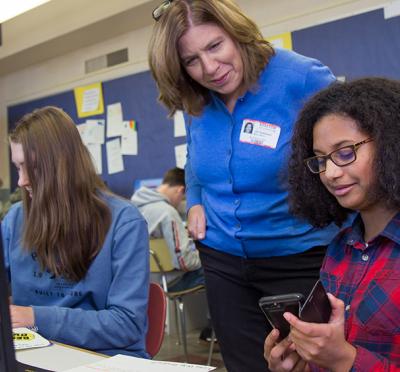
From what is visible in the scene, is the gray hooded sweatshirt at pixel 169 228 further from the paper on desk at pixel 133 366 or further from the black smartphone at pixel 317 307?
the black smartphone at pixel 317 307

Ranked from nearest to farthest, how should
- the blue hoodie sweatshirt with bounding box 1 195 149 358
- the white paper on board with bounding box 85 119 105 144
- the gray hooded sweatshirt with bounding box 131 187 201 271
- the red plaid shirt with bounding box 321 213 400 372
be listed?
the red plaid shirt with bounding box 321 213 400 372 → the blue hoodie sweatshirt with bounding box 1 195 149 358 → the gray hooded sweatshirt with bounding box 131 187 201 271 → the white paper on board with bounding box 85 119 105 144

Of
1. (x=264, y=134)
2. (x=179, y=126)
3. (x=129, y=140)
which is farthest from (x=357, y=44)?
(x=264, y=134)

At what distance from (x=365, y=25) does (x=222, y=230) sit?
7.91 feet

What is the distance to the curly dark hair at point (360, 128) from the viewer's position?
111 cm

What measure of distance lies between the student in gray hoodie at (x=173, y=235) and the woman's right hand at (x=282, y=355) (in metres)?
2.44

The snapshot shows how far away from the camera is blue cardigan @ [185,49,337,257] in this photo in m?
1.43

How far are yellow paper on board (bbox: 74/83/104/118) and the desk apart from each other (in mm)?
4045

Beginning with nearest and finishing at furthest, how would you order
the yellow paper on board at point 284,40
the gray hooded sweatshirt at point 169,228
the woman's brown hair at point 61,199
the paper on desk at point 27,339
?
the paper on desk at point 27,339
the woman's brown hair at point 61,199
the gray hooded sweatshirt at point 169,228
the yellow paper on board at point 284,40

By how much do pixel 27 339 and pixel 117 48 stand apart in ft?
13.2

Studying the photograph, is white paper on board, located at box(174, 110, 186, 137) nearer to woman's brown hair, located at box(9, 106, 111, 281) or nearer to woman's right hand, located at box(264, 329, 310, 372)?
woman's brown hair, located at box(9, 106, 111, 281)

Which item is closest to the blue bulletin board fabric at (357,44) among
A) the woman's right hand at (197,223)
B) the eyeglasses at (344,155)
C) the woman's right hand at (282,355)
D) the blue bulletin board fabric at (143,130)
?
the blue bulletin board fabric at (143,130)

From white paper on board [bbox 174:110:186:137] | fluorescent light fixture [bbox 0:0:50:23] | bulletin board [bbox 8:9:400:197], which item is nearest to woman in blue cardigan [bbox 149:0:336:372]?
bulletin board [bbox 8:9:400:197]

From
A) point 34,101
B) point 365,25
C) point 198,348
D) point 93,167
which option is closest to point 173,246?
point 198,348

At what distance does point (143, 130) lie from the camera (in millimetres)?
4820
